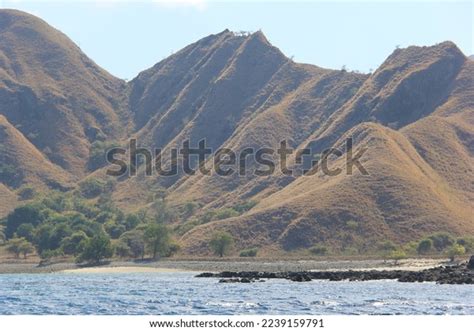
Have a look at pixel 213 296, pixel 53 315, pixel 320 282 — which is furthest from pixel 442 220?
pixel 53 315

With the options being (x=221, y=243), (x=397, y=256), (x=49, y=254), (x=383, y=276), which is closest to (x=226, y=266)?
(x=221, y=243)

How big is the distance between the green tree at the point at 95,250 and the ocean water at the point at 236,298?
152ft

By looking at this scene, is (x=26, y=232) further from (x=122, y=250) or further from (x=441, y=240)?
(x=441, y=240)

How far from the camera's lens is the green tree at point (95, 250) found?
150 m

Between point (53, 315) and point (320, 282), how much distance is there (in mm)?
41271

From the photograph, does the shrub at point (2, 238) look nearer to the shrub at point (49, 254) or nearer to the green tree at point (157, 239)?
the shrub at point (49, 254)

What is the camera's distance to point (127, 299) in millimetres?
77062

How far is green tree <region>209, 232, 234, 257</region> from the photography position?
510 feet

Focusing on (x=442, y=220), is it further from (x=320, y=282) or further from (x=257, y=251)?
(x=320, y=282)

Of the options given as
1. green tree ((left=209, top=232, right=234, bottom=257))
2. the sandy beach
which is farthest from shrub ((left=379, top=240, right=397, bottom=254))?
green tree ((left=209, top=232, right=234, bottom=257))

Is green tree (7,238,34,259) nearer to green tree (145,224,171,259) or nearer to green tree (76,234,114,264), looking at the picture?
green tree (76,234,114,264)

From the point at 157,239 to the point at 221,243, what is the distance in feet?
38.3

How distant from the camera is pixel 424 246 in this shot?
5684 inches
